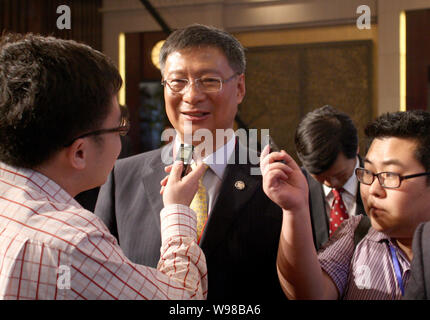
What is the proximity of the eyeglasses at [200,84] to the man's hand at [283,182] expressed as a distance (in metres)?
0.37

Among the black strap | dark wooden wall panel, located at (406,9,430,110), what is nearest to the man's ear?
the black strap

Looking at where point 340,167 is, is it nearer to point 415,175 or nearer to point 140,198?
point 415,175

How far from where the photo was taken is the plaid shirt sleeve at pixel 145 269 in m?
0.77

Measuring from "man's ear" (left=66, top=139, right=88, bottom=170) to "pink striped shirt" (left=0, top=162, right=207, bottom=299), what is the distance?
6 centimetres

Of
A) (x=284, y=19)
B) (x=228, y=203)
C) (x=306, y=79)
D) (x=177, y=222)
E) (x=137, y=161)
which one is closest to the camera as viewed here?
(x=177, y=222)

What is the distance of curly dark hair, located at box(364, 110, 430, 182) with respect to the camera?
1.18 metres

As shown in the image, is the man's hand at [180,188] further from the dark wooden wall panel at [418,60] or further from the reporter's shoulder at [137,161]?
the dark wooden wall panel at [418,60]

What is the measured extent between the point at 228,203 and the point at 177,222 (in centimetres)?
33

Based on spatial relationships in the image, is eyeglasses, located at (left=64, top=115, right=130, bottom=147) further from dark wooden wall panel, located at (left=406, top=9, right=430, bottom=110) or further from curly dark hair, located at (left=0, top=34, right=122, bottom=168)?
dark wooden wall panel, located at (left=406, top=9, right=430, bottom=110)

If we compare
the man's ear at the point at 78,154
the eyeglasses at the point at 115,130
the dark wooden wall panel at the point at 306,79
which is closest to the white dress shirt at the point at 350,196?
the eyeglasses at the point at 115,130

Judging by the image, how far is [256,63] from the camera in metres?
5.00

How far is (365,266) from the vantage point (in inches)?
47.0

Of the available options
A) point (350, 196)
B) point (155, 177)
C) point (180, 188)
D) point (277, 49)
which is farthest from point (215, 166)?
point (277, 49)

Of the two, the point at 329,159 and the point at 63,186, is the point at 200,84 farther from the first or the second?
the point at 329,159
